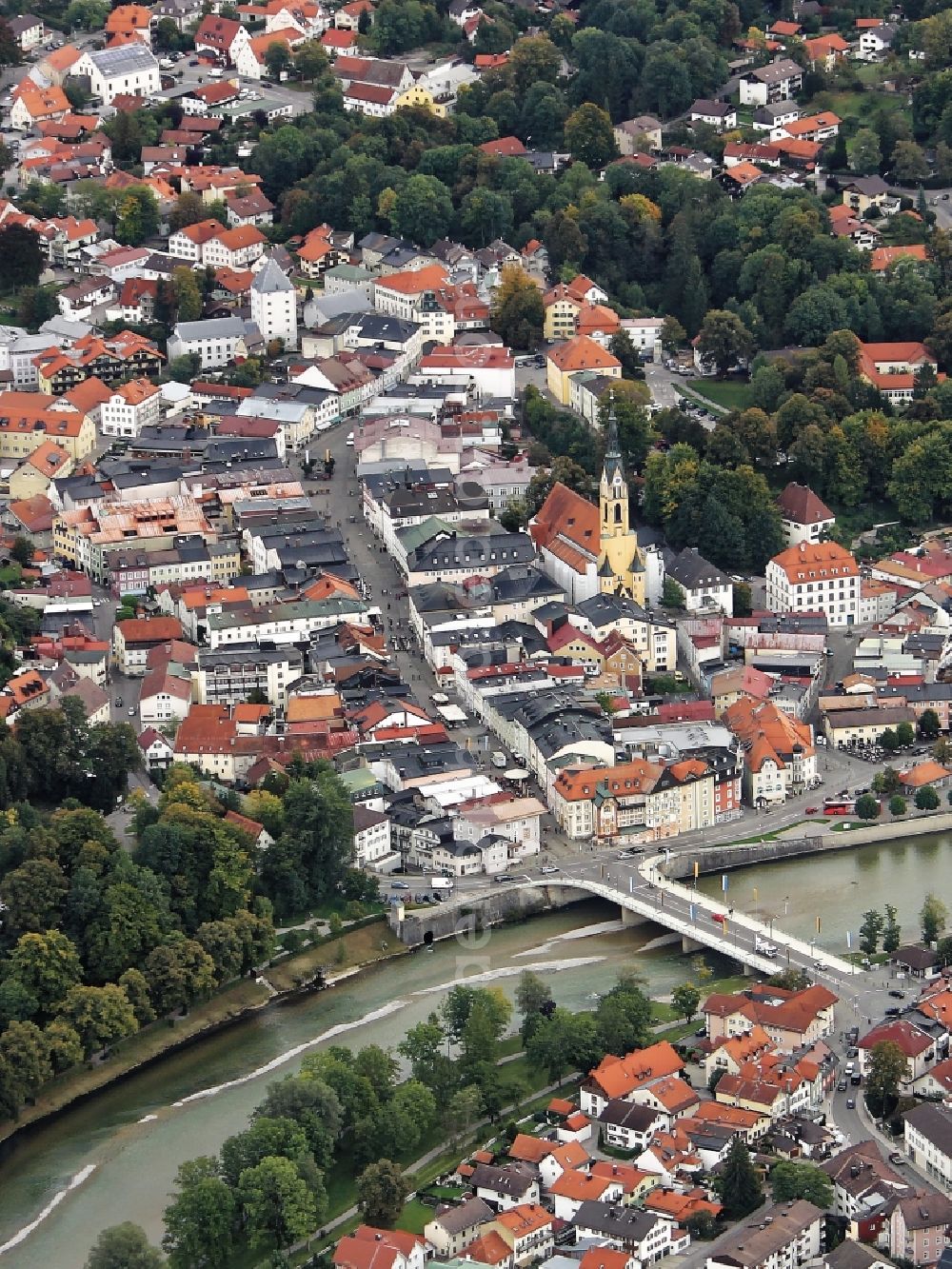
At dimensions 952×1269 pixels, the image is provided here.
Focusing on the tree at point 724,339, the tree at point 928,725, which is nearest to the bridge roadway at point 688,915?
the tree at point 928,725

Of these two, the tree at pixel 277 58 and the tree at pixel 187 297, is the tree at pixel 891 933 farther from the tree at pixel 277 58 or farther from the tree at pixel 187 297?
the tree at pixel 277 58

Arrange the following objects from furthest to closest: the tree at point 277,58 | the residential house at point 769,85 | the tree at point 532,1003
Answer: the tree at point 277,58, the residential house at point 769,85, the tree at point 532,1003

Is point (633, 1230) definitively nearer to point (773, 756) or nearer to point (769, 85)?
point (773, 756)

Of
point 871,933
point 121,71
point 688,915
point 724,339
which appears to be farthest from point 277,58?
point 871,933

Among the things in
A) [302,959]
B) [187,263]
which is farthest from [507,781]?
[187,263]

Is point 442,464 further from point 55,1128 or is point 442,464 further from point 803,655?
point 55,1128

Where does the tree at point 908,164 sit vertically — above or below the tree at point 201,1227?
above

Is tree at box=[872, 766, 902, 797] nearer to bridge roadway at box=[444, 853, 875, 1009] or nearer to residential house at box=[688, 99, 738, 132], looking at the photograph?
bridge roadway at box=[444, 853, 875, 1009]
